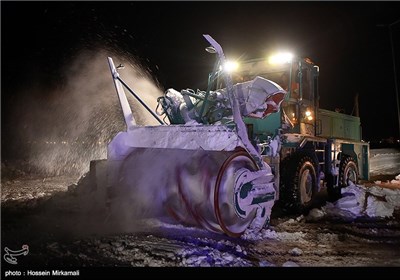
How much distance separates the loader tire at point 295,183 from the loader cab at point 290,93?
0.67 m

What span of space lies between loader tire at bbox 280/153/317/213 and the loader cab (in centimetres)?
67

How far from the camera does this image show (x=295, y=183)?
279 inches

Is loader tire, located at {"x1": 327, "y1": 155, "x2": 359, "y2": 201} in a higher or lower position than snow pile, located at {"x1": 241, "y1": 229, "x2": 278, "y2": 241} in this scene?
higher

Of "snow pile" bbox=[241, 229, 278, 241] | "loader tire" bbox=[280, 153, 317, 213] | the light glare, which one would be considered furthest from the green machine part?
"snow pile" bbox=[241, 229, 278, 241]

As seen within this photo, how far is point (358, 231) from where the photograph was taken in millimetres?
6105

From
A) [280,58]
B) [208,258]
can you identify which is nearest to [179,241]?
[208,258]

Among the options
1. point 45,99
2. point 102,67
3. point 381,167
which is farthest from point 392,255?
point 45,99

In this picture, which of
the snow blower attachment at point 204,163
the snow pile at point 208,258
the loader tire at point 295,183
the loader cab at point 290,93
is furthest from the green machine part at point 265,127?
the snow pile at point 208,258

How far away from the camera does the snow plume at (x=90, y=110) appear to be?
9883 millimetres

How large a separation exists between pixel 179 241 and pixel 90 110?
22.5 ft

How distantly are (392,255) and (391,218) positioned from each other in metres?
2.67

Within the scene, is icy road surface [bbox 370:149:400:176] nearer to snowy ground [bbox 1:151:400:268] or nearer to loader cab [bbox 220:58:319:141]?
loader cab [bbox 220:58:319:141]

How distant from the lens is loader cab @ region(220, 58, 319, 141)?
727 cm

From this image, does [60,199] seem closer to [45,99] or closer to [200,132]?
[200,132]
